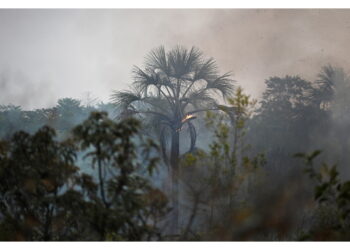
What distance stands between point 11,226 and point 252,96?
8.15 feet

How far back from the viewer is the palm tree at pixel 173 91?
12.3 feet

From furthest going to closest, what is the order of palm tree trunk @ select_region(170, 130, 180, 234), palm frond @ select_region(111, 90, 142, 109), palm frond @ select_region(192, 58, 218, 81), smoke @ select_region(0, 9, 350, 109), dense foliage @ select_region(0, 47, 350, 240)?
palm frond @ select_region(192, 58, 218, 81), palm frond @ select_region(111, 90, 142, 109), smoke @ select_region(0, 9, 350, 109), palm tree trunk @ select_region(170, 130, 180, 234), dense foliage @ select_region(0, 47, 350, 240)

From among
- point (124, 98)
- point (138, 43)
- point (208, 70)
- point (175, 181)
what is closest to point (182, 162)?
point (175, 181)

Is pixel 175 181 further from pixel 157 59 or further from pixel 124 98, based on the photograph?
pixel 157 59

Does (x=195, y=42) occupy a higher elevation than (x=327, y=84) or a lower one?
higher

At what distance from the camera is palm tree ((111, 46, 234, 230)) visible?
148 inches

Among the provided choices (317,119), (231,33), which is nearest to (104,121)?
(231,33)

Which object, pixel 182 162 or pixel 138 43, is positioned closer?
pixel 182 162

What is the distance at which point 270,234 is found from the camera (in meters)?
3.06

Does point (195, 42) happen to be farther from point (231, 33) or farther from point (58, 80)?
point (58, 80)

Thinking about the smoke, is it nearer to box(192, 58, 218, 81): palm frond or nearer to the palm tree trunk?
box(192, 58, 218, 81): palm frond

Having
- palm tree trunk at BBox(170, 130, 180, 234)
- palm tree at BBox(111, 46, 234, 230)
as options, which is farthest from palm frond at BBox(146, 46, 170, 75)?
palm tree trunk at BBox(170, 130, 180, 234)

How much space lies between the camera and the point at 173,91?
13.2 feet

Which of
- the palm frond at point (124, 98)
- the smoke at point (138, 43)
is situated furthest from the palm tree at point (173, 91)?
the smoke at point (138, 43)
